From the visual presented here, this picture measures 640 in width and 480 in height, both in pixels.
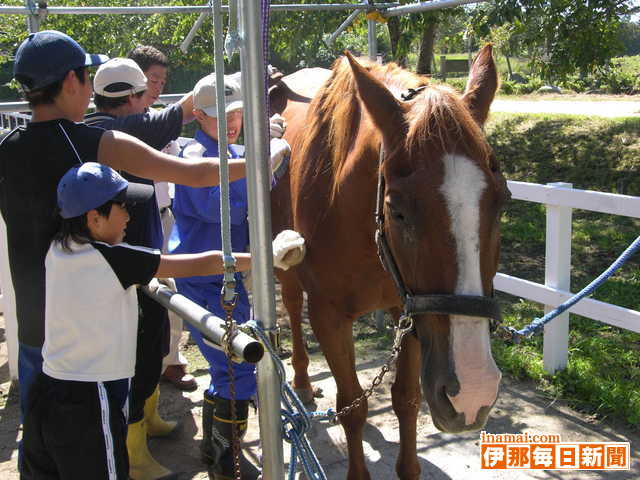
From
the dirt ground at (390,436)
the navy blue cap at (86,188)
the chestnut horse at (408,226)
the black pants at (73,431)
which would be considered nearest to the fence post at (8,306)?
the dirt ground at (390,436)

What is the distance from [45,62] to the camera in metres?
2.09

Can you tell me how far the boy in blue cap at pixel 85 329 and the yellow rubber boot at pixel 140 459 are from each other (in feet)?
3.59

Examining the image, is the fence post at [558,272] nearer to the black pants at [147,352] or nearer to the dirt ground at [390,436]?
the dirt ground at [390,436]

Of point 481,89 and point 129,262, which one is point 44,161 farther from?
point 481,89

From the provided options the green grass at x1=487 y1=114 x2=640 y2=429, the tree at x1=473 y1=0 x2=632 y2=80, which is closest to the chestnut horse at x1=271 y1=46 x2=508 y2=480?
the green grass at x1=487 y1=114 x2=640 y2=429

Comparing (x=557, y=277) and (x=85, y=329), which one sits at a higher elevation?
(x=85, y=329)

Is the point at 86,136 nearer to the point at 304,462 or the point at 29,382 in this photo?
the point at 29,382

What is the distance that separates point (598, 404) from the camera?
12.6 feet

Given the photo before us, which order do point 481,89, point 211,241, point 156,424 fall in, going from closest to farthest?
point 481,89 → point 211,241 → point 156,424

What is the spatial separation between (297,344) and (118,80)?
206 centimetres

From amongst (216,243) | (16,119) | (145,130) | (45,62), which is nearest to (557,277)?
(216,243)

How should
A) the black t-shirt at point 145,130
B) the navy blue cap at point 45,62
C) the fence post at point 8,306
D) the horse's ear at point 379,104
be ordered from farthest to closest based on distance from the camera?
the fence post at point 8,306, the black t-shirt at point 145,130, the horse's ear at point 379,104, the navy blue cap at point 45,62

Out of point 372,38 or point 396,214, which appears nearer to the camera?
point 396,214

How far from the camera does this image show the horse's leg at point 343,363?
120 inches
